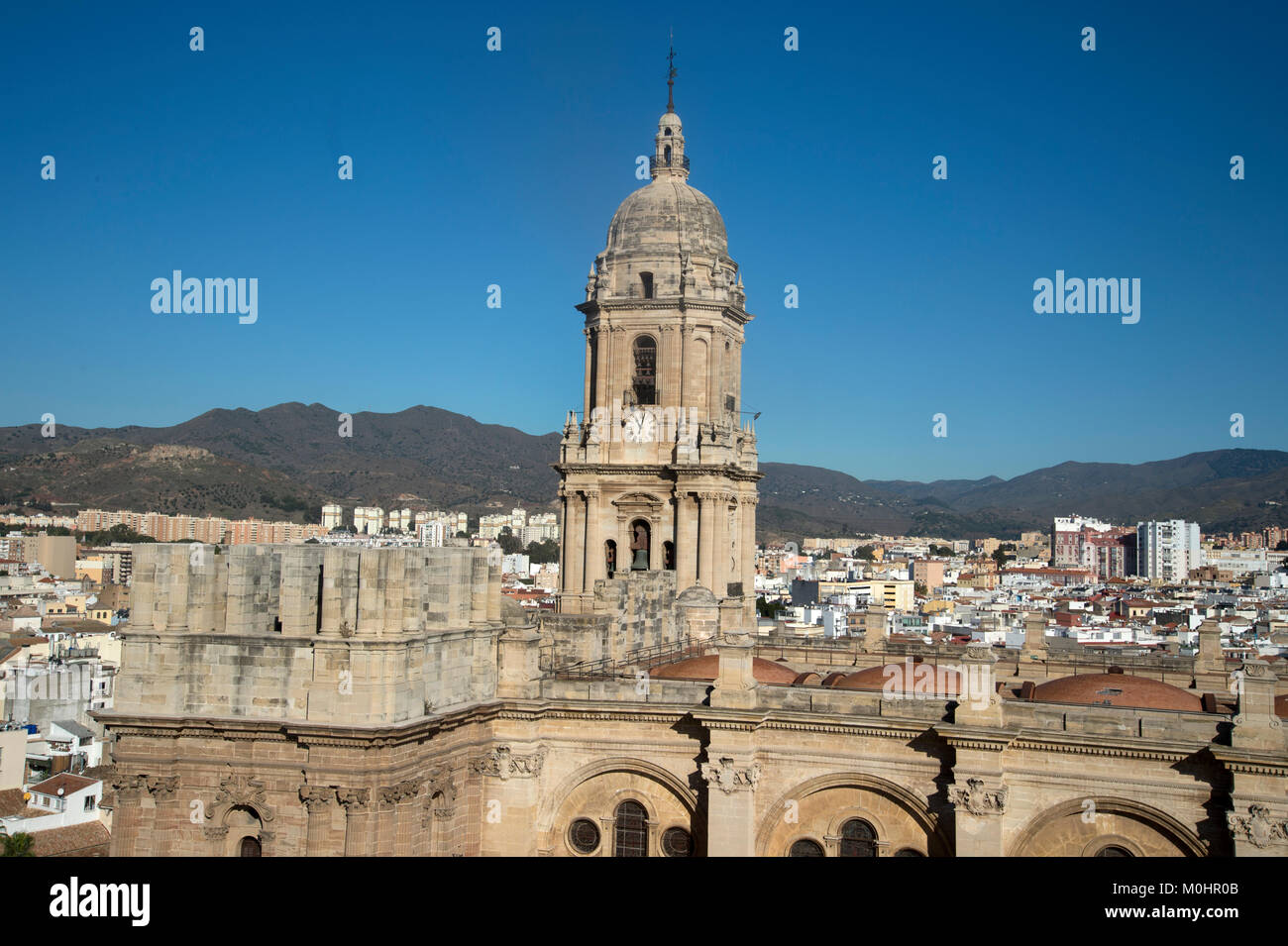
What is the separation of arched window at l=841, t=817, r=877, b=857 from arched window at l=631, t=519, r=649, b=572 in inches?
430

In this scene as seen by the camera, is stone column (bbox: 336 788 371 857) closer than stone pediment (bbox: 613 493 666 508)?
Yes

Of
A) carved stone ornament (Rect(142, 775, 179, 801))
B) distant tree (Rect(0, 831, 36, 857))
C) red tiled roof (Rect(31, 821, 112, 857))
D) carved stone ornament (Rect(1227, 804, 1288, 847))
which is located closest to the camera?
carved stone ornament (Rect(1227, 804, 1288, 847))

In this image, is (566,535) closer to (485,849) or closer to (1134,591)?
(485,849)

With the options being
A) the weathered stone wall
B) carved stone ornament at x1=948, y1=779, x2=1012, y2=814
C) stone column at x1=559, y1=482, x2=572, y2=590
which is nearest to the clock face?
stone column at x1=559, y1=482, x2=572, y2=590

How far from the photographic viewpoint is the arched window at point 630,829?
21.8 metres

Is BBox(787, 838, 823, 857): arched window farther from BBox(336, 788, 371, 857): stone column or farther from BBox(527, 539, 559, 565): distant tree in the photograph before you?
BBox(527, 539, 559, 565): distant tree

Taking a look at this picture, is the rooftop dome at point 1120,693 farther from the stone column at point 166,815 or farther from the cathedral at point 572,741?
the stone column at point 166,815

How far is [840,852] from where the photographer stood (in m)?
20.7

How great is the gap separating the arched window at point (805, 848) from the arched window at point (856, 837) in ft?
1.37

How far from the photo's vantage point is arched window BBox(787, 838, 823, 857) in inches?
819

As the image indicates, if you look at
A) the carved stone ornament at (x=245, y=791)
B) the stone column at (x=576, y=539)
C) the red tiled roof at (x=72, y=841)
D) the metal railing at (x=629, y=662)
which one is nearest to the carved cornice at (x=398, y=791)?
the carved stone ornament at (x=245, y=791)

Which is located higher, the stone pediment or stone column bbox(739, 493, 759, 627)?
the stone pediment
